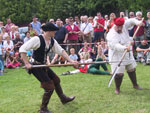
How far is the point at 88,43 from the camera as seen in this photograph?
41.1 ft

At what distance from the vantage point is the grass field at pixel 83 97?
5512 mm

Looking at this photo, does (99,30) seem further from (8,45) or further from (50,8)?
(50,8)

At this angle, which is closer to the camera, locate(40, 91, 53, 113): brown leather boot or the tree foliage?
locate(40, 91, 53, 113): brown leather boot

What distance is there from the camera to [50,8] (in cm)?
2506

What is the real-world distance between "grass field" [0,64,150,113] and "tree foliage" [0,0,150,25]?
15.7 meters

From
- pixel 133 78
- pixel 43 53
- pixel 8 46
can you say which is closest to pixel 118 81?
pixel 133 78

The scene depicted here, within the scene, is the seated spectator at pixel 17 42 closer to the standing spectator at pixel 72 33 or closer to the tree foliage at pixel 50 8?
the standing spectator at pixel 72 33

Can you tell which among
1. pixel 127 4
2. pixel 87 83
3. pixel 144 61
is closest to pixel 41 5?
pixel 127 4

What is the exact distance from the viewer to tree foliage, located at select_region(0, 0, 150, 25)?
23.5 meters

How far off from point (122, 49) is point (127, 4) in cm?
1501

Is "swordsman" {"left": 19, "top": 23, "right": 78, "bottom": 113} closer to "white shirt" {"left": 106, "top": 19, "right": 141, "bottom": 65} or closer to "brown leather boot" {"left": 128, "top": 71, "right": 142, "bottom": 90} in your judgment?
"white shirt" {"left": 106, "top": 19, "right": 141, "bottom": 65}

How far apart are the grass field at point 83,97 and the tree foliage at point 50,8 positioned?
616 inches

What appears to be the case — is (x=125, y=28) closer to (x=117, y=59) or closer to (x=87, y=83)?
(x=117, y=59)

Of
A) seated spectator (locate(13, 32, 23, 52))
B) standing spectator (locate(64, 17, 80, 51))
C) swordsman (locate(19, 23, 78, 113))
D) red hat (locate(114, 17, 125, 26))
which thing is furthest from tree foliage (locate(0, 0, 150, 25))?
swordsman (locate(19, 23, 78, 113))
